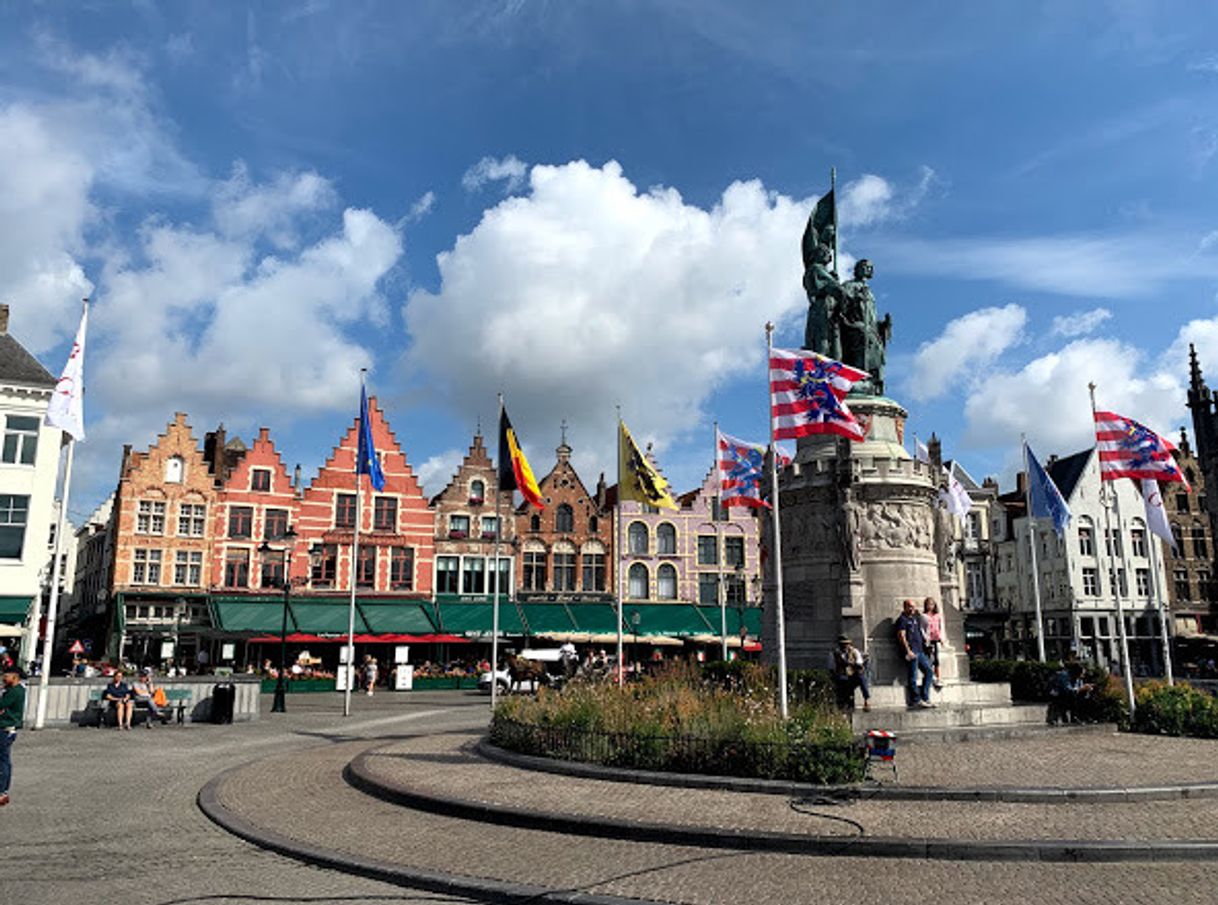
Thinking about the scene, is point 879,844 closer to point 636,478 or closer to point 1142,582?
point 636,478

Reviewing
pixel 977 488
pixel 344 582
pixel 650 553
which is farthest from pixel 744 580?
pixel 977 488

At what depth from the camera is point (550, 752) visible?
1398 cm

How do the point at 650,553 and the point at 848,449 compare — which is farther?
the point at 650,553

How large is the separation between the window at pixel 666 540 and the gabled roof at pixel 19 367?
3104 cm

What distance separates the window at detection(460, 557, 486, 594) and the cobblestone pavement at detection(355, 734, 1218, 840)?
36.1 m

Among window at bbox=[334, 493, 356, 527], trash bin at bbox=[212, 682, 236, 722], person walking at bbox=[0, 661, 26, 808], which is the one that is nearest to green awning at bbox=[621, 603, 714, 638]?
window at bbox=[334, 493, 356, 527]

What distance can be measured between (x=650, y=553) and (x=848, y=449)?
32767 mm

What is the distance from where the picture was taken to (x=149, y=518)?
4347 centimetres

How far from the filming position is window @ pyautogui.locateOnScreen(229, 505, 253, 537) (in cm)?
4488

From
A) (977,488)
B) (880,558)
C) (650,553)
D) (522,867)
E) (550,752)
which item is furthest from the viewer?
(977,488)

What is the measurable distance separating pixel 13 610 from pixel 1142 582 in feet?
208

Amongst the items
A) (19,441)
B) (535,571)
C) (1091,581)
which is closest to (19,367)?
(19,441)

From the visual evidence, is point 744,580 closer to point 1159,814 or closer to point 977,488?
point 977,488

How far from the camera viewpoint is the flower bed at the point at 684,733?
11477 millimetres
